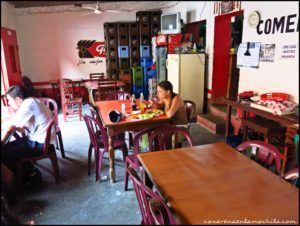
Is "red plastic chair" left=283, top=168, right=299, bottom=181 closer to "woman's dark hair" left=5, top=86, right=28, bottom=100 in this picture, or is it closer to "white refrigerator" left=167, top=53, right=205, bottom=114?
"woman's dark hair" left=5, top=86, right=28, bottom=100

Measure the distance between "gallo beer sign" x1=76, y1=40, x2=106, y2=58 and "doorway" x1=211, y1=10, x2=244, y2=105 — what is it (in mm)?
3444

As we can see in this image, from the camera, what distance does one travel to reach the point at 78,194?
1.48 metres

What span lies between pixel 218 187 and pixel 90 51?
6190 millimetres

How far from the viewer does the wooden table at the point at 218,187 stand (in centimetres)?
101

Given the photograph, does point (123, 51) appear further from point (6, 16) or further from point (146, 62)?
point (6, 16)

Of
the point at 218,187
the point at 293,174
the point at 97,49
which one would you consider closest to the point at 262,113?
the point at 218,187

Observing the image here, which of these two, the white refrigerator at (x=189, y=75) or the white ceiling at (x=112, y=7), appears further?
the white ceiling at (x=112, y=7)

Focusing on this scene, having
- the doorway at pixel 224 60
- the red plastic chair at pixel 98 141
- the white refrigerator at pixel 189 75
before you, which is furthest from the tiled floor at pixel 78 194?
the doorway at pixel 224 60

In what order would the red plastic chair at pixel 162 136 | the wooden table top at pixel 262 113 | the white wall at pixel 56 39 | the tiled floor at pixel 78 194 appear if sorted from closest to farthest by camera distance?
the tiled floor at pixel 78 194 < the wooden table top at pixel 262 113 < the red plastic chair at pixel 162 136 < the white wall at pixel 56 39

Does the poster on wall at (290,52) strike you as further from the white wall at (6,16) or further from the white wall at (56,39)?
the white wall at (56,39)

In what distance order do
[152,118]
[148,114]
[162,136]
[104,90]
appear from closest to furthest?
1. [162,136]
2. [152,118]
3. [148,114]
4. [104,90]

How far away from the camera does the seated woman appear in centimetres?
261

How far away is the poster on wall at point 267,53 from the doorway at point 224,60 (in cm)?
235

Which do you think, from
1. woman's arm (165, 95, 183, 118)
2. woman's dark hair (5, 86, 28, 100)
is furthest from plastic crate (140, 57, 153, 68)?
woman's dark hair (5, 86, 28, 100)
